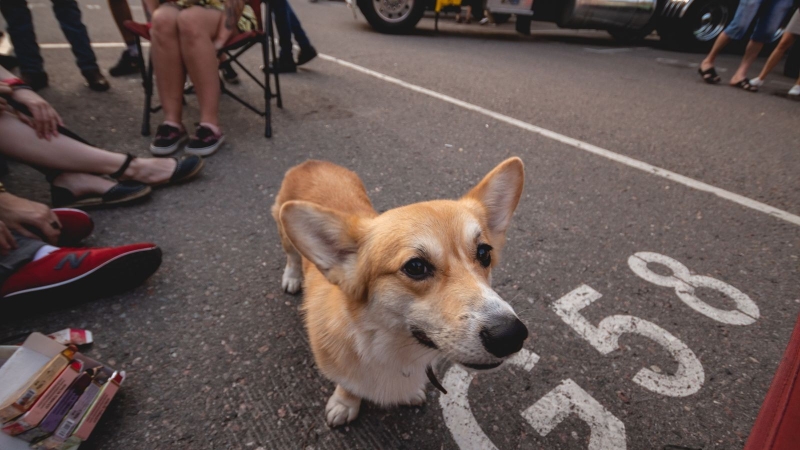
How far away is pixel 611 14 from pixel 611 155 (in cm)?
642

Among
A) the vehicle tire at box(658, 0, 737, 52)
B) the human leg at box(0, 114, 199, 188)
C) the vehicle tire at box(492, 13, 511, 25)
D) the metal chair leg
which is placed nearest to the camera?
the human leg at box(0, 114, 199, 188)

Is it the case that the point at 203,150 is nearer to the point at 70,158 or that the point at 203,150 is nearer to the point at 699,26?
the point at 70,158

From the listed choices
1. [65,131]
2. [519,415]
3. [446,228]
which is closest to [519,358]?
[519,415]

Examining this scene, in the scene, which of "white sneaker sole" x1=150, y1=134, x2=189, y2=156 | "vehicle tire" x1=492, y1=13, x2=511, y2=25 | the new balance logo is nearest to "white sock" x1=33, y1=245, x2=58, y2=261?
the new balance logo

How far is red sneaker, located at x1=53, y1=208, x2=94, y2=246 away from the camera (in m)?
2.18

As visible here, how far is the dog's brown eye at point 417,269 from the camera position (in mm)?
1420

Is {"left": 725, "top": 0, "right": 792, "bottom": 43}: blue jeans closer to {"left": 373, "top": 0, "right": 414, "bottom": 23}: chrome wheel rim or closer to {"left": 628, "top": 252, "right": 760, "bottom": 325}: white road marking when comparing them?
{"left": 628, "top": 252, "right": 760, "bottom": 325}: white road marking

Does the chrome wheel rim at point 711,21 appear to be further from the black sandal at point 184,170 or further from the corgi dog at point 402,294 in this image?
the black sandal at point 184,170

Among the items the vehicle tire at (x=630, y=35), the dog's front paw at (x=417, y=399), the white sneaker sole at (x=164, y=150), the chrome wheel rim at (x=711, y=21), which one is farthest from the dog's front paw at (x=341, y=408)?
the chrome wheel rim at (x=711, y=21)

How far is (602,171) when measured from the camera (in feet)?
11.7

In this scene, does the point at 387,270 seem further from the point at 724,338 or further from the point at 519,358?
the point at 724,338

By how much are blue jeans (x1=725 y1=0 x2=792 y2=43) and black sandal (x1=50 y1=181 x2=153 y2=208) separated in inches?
328

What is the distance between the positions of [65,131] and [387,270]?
256 cm

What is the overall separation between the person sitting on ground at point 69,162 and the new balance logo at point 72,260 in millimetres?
836
